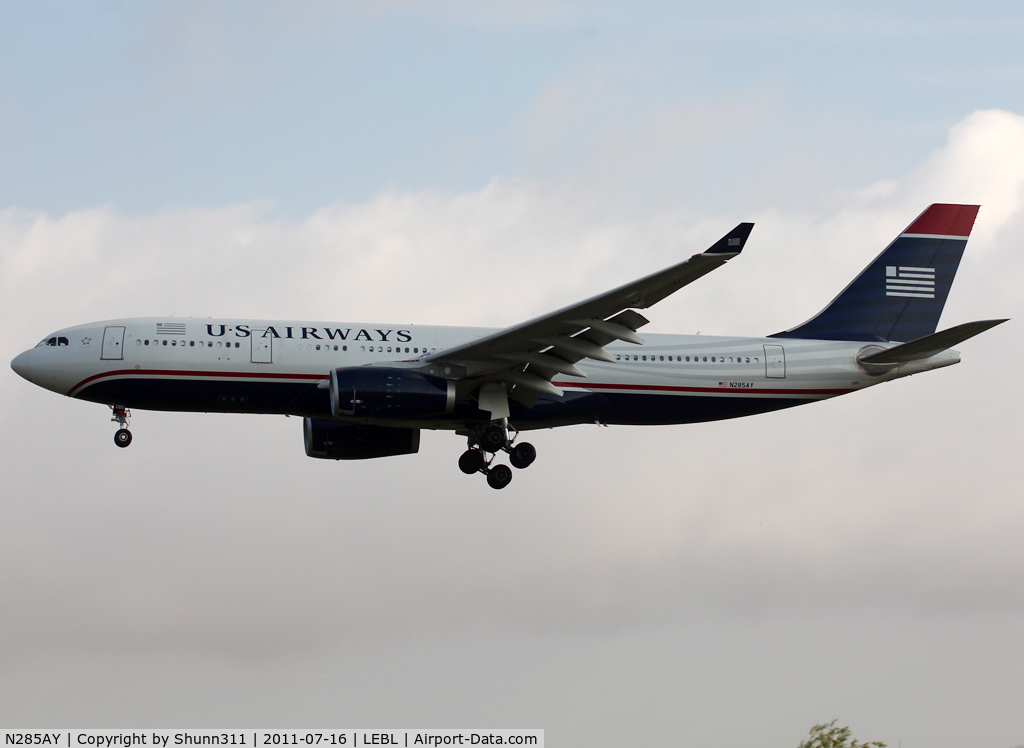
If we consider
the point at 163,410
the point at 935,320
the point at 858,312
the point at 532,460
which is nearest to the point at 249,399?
the point at 163,410

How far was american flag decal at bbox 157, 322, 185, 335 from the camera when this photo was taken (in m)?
32.0

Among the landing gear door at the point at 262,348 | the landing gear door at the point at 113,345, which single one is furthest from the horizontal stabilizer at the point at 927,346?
the landing gear door at the point at 113,345

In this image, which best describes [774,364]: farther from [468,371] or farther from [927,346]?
[468,371]

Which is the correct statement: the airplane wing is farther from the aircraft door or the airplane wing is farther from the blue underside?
the aircraft door

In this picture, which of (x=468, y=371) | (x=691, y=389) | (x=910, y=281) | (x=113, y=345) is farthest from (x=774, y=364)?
(x=113, y=345)

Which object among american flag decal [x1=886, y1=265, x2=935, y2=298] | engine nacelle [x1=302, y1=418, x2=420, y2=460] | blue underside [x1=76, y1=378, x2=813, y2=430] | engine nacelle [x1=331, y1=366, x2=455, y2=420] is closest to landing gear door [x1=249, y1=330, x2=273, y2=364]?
blue underside [x1=76, y1=378, x2=813, y2=430]

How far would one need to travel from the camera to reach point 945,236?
128 feet

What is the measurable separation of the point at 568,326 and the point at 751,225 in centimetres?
611

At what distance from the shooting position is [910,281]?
38.2 meters

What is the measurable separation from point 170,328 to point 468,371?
7507mm

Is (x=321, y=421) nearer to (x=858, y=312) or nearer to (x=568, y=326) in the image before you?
(x=568, y=326)

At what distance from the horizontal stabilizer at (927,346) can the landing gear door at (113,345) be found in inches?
767

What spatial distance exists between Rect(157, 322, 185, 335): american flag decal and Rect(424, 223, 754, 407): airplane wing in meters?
6.18

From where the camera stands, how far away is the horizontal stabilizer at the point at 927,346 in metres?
31.2
